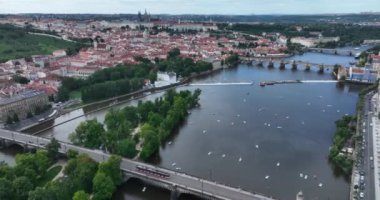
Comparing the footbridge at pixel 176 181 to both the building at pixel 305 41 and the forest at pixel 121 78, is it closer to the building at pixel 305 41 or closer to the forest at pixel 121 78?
the forest at pixel 121 78

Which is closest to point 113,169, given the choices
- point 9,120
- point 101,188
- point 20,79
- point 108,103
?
point 101,188

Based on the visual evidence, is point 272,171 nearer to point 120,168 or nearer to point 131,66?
point 120,168

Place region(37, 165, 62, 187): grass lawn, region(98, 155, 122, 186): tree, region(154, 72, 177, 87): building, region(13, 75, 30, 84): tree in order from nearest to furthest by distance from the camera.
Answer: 1. region(98, 155, 122, 186): tree
2. region(37, 165, 62, 187): grass lawn
3. region(13, 75, 30, 84): tree
4. region(154, 72, 177, 87): building

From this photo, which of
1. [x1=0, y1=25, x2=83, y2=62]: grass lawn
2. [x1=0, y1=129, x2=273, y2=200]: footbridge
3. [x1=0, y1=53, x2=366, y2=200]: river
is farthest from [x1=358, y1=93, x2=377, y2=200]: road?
[x1=0, y1=25, x2=83, y2=62]: grass lawn

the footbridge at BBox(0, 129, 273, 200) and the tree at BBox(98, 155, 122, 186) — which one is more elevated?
the tree at BBox(98, 155, 122, 186)

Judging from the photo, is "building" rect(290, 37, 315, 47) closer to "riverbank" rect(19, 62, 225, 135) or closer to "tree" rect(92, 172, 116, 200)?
"riverbank" rect(19, 62, 225, 135)

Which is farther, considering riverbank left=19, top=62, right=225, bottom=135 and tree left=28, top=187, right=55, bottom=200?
riverbank left=19, top=62, right=225, bottom=135
